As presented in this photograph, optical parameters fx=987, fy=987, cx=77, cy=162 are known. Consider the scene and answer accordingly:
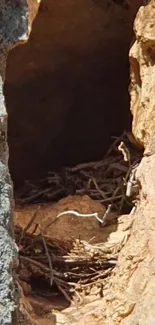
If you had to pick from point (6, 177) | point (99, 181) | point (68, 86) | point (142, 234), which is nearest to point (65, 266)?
point (142, 234)

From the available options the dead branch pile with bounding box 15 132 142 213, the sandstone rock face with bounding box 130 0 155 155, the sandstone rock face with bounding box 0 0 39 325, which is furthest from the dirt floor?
the sandstone rock face with bounding box 0 0 39 325

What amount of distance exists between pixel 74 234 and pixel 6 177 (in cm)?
109

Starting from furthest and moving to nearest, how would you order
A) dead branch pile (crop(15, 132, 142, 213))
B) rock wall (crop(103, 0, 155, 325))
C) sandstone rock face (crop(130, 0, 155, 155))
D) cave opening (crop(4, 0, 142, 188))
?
cave opening (crop(4, 0, 142, 188))
dead branch pile (crop(15, 132, 142, 213))
sandstone rock face (crop(130, 0, 155, 155))
rock wall (crop(103, 0, 155, 325))

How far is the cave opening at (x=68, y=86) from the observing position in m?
3.43

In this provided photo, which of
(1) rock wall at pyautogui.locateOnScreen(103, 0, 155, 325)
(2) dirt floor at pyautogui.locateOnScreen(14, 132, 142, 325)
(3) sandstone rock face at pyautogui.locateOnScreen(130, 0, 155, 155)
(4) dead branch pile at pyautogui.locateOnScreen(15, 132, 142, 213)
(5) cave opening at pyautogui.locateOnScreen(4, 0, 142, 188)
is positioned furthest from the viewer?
(5) cave opening at pyautogui.locateOnScreen(4, 0, 142, 188)

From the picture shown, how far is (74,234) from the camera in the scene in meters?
2.80

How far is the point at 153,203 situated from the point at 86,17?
1.29m

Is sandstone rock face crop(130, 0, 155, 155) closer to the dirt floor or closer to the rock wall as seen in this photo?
the rock wall

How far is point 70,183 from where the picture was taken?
3.36m

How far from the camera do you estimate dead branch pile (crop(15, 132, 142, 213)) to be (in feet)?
10.1

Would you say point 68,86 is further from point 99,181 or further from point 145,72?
point 145,72

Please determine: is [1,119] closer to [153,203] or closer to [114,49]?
[153,203]

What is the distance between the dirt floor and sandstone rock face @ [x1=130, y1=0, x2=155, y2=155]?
0.19 meters

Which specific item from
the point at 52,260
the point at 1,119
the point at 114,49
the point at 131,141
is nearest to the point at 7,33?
the point at 1,119
